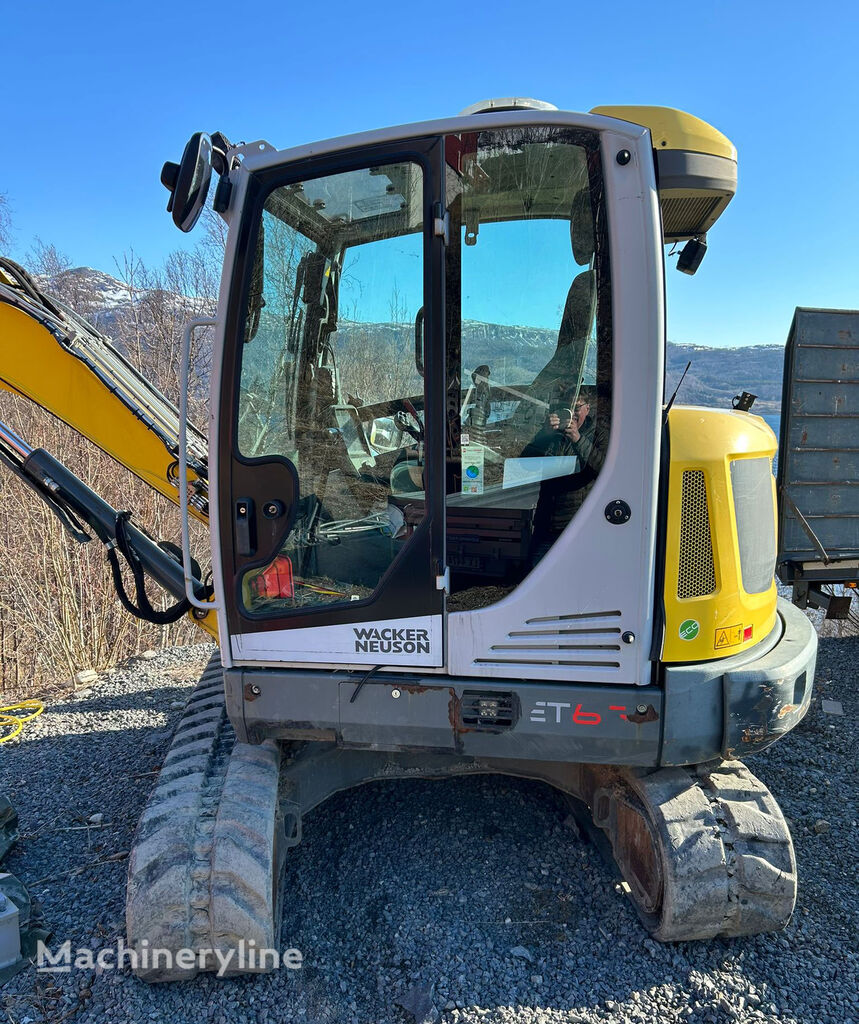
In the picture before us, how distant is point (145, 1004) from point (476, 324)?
2481 millimetres

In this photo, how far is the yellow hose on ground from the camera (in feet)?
15.6

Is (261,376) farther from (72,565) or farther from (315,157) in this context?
(72,565)


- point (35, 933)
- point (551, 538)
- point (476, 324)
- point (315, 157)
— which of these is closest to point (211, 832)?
point (35, 933)

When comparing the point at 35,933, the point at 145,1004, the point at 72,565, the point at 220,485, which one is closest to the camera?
the point at 145,1004

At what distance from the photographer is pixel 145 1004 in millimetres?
2266

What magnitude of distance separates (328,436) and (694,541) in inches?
51.4

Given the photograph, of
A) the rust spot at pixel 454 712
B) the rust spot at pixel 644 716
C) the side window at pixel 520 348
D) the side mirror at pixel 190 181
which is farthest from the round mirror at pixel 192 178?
the rust spot at pixel 644 716

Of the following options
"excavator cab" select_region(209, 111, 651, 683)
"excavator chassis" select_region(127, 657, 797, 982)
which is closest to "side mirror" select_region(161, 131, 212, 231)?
"excavator cab" select_region(209, 111, 651, 683)

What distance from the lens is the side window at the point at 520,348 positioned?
2232mm

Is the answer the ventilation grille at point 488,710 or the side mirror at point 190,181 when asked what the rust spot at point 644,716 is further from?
the side mirror at point 190,181

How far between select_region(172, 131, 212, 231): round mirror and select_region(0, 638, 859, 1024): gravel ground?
2556mm

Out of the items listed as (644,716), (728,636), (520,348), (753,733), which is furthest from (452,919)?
(520,348)

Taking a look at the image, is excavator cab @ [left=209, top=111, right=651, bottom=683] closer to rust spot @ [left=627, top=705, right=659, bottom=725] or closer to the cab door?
the cab door

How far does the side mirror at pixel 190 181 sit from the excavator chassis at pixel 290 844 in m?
1.90
